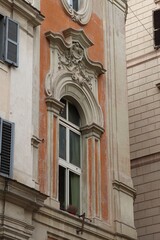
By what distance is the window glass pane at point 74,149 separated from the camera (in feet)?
52.3

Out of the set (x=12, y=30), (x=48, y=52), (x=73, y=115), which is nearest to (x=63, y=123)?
(x=73, y=115)

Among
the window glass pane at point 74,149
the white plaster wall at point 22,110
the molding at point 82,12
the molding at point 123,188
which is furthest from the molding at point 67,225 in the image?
the molding at point 82,12

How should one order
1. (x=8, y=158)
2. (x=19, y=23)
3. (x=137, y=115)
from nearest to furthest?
(x=8, y=158), (x=19, y=23), (x=137, y=115)

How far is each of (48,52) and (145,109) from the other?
7.11 metres

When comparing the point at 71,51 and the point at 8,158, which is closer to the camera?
the point at 8,158

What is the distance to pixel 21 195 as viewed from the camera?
12836 mm

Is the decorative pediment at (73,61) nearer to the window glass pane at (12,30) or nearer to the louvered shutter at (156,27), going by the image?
the window glass pane at (12,30)

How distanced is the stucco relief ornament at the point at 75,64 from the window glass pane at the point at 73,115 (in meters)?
0.61

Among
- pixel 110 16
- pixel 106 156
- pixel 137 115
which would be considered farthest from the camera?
pixel 137 115

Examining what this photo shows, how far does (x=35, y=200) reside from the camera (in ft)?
43.3

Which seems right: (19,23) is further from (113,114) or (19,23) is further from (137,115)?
(137,115)

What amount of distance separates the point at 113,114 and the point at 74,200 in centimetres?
279

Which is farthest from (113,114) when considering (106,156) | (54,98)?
(54,98)

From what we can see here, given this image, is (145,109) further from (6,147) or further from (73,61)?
(6,147)
